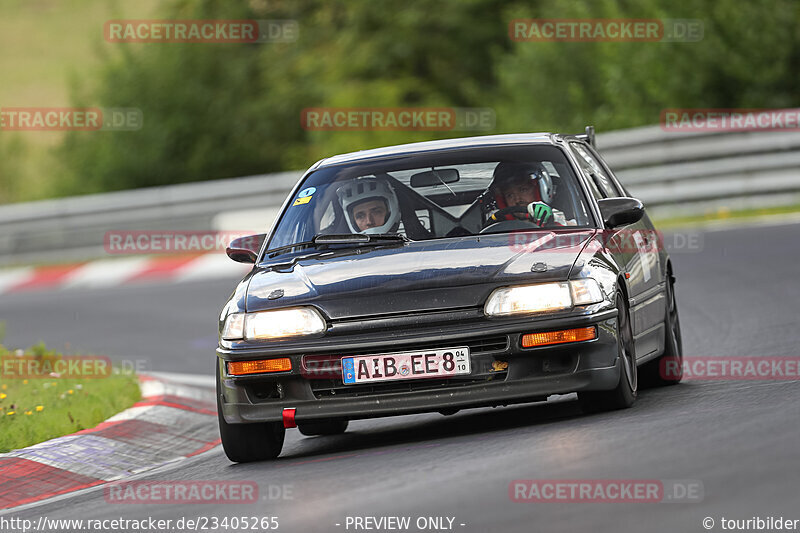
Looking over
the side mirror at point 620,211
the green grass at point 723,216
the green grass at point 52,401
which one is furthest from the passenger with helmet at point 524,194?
the green grass at point 723,216

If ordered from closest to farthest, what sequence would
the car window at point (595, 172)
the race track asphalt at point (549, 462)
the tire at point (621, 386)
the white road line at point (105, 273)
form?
the race track asphalt at point (549, 462), the tire at point (621, 386), the car window at point (595, 172), the white road line at point (105, 273)

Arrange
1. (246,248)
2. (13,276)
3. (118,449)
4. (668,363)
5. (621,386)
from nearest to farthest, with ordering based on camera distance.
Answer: (621,386) → (246,248) → (118,449) → (668,363) → (13,276)

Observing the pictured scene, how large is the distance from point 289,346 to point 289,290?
1.13 feet

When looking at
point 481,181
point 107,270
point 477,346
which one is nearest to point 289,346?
point 477,346

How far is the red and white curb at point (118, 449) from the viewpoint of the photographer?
25.2 feet

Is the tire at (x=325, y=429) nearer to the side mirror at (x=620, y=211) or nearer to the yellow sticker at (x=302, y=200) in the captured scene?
the yellow sticker at (x=302, y=200)

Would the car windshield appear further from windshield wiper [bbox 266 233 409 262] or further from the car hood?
the car hood

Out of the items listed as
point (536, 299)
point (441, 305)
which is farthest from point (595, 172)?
point (441, 305)

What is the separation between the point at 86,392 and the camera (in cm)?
1009

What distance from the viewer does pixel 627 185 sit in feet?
66.0

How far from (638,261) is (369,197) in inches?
57.8

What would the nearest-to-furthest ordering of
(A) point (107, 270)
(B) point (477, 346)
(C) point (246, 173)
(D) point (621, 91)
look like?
(B) point (477, 346) → (A) point (107, 270) → (D) point (621, 91) → (C) point (246, 173)

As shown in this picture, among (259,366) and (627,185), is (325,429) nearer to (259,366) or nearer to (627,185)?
(259,366)

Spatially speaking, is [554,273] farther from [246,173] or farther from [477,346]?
[246,173]
